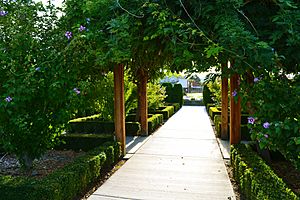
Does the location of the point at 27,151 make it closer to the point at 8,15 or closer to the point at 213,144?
the point at 8,15

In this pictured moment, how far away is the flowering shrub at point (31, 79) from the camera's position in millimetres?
3555

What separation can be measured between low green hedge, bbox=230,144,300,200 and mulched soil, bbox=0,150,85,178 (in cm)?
288

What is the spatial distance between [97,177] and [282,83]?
9.73ft

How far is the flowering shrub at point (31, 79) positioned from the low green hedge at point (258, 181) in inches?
92.9

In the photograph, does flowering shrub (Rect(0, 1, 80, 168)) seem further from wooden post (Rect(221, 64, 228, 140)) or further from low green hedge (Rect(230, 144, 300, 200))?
wooden post (Rect(221, 64, 228, 140))

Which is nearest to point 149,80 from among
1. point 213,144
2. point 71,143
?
point 213,144

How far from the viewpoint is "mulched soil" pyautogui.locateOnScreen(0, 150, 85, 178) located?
4316 millimetres

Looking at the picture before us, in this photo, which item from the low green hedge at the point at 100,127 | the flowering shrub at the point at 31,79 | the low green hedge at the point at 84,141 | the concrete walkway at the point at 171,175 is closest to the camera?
the flowering shrub at the point at 31,79

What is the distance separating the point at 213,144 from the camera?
22.9 ft

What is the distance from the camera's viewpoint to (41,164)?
488 cm

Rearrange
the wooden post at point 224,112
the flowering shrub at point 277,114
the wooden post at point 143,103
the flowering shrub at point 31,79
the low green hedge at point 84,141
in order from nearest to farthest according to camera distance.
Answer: the flowering shrub at point 277,114, the flowering shrub at point 31,79, the low green hedge at point 84,141, the wooden post at point 224,112, the wooden post at point 143,103

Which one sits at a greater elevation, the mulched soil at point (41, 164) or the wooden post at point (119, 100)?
the wooden post at point (119, 100)

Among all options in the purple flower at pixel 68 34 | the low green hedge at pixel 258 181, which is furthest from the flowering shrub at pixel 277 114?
the purple flower at pixel 68 34

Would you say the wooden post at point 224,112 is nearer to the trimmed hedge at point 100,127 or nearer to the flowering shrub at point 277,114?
the trimmed hedge at point 100,127
